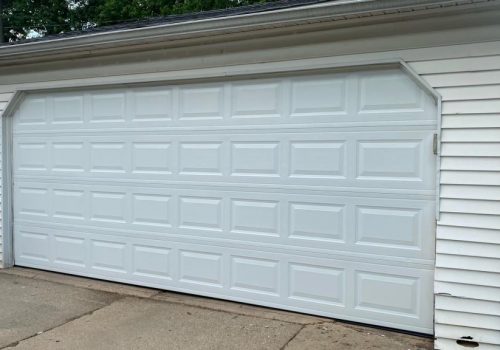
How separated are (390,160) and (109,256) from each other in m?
3.50

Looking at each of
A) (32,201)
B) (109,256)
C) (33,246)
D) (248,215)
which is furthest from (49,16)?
(248,215)

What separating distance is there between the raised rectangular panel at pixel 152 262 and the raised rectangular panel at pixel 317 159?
1813 mm

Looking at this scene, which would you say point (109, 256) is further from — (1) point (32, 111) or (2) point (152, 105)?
(1) point (32, 111)

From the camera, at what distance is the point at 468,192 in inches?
165

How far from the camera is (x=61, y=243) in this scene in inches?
261

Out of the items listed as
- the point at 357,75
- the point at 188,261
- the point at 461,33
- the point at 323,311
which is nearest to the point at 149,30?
the point at 357,75

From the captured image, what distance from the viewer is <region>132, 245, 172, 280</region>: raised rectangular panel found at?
5.85 meters

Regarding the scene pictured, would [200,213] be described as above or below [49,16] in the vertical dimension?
below

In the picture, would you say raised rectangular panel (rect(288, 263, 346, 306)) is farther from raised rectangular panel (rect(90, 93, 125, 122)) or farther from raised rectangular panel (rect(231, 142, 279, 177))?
raised rectangular panel (rect(90, 93, 125, 122))

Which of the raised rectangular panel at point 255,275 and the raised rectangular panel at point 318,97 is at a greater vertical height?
the raised rectangular panel at point 318,97

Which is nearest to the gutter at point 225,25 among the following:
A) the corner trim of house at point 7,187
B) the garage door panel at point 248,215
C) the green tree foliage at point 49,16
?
the corner trim of house at point 7,187

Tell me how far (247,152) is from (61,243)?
2.91m

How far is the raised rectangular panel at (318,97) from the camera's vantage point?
4844 millimetres

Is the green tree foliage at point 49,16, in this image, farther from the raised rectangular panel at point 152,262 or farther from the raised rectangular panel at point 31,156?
the raised rectangular panel at point 152,262
